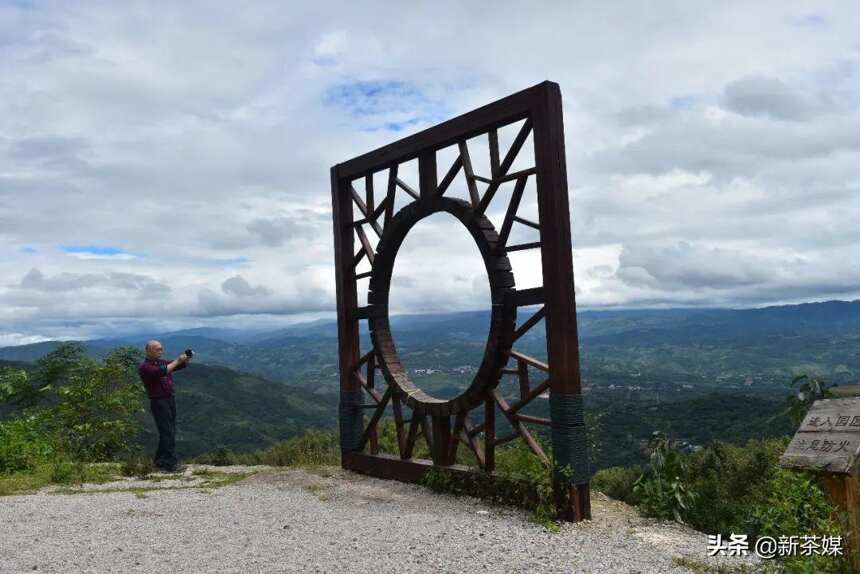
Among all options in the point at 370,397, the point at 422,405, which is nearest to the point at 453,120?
the point at 422,405

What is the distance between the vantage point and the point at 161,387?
1113 cm

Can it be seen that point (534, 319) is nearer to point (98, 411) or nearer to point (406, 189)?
point (406, 189)

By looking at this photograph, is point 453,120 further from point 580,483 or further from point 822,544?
point 822,544

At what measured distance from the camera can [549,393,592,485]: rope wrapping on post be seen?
294 inches

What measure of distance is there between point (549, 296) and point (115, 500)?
571 cm

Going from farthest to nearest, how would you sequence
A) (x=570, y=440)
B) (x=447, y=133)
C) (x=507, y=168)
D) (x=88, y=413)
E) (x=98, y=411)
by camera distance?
(x=98, y=411) < (x=88, y=413) < (x=447, y=133) < (x=507, y=168) < (x=570, y=440)

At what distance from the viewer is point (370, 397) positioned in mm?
10859

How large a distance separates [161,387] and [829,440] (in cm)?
899

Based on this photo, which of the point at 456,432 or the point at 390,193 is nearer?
the point at 456,432

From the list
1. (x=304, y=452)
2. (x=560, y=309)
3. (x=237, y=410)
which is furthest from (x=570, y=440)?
(x=237, y=410)

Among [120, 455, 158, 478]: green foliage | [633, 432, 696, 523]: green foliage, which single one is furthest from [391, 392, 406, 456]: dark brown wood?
[120, 455, 158, 478]: green foliage

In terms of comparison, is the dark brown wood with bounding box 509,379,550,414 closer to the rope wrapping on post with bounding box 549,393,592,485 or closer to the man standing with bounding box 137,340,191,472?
the rope wrapping on post with bounding box 549,393,592,485

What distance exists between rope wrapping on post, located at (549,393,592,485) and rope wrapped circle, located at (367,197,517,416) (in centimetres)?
110

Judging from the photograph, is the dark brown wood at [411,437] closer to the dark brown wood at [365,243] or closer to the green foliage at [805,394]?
the dark brown wood at [365,243]
